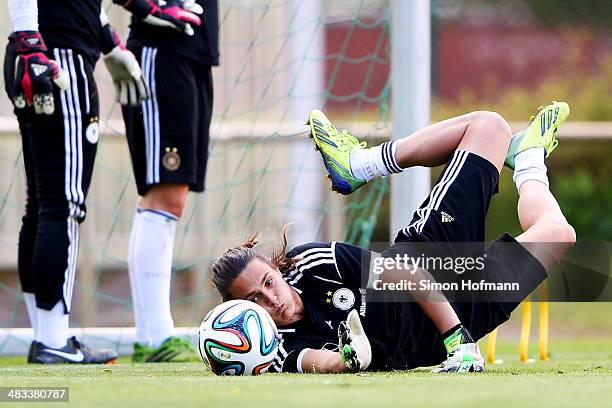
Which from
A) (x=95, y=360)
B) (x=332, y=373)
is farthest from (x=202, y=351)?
(x=95, y=360)

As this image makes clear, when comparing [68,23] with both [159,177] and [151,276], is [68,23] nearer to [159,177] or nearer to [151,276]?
[159,177]

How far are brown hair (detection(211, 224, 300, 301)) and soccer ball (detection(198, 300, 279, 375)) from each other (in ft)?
0.43

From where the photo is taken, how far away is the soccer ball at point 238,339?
3.73 m

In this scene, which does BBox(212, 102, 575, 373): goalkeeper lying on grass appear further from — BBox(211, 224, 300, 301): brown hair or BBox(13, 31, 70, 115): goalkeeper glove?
BBox(13, 31, 70, 115): goalkeeper glove

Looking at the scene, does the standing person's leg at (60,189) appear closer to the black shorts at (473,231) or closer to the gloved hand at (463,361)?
the black shorts at (473,231)

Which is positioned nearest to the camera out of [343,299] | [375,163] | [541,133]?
[343,299]

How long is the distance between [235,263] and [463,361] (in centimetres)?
73

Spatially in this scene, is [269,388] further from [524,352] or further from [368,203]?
[368,203]

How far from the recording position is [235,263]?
12.8 ft

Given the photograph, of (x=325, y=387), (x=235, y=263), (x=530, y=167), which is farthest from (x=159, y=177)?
(x=325, y=387)

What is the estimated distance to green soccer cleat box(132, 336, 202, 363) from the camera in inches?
189

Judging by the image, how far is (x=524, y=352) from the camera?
16.6ft

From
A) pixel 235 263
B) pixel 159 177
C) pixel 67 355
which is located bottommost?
pixel 67 355

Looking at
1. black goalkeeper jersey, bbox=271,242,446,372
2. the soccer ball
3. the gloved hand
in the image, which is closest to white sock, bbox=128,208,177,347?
black goalkeeper jersey, bbox=271,242,446,372
